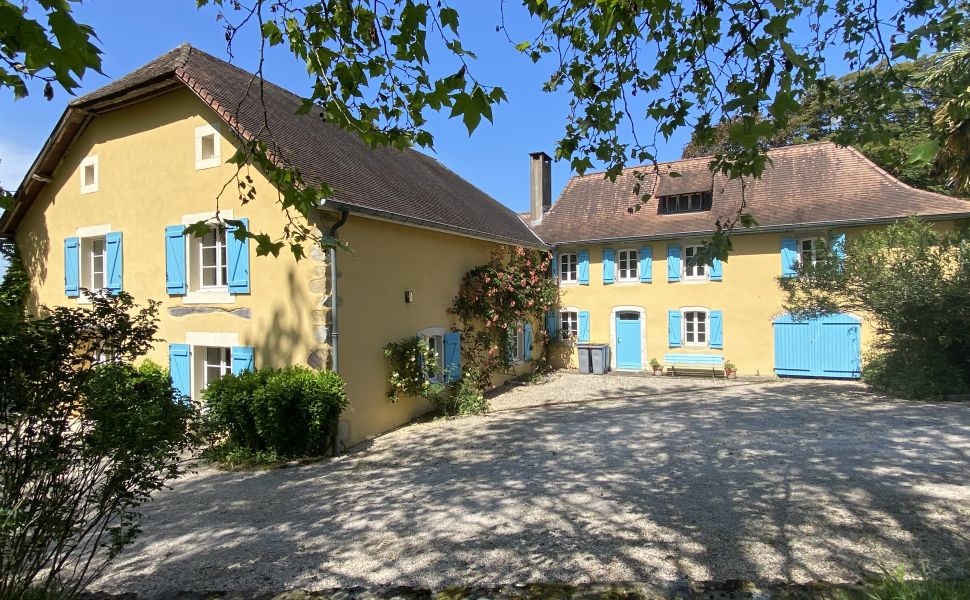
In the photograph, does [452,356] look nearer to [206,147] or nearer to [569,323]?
[206,147]

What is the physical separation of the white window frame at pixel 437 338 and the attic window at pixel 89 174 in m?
7.16

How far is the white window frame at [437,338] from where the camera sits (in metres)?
10.3

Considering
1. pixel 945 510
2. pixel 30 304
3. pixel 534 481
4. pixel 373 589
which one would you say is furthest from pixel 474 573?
pixel 30 304

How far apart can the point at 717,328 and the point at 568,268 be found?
4.78 metres

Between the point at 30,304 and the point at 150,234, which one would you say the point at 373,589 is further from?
the point at 30,304

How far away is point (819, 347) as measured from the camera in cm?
1364

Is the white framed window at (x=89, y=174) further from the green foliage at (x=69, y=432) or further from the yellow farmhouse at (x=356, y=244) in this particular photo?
the green foliage at (x=69, y=432)

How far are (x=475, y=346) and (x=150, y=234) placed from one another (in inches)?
262

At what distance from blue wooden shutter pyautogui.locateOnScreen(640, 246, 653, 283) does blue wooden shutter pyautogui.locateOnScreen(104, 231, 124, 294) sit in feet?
41.8

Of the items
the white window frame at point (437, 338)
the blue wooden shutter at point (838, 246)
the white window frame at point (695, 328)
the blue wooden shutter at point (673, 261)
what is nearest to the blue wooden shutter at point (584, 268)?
the blue wooden shutter at point (673, 261)

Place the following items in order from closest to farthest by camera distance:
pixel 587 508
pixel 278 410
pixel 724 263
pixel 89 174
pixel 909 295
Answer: pixel 587 508, pixel 278 410, pixel 909 295, pixel 89 174, pixel 724 263

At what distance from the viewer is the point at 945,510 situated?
4.37 metres

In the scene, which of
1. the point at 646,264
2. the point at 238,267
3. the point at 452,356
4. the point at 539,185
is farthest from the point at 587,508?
the point at 539,185

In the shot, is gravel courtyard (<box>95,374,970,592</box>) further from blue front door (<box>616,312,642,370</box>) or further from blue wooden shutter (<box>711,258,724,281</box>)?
blue front door (<box>616,312,642,370</box>)
